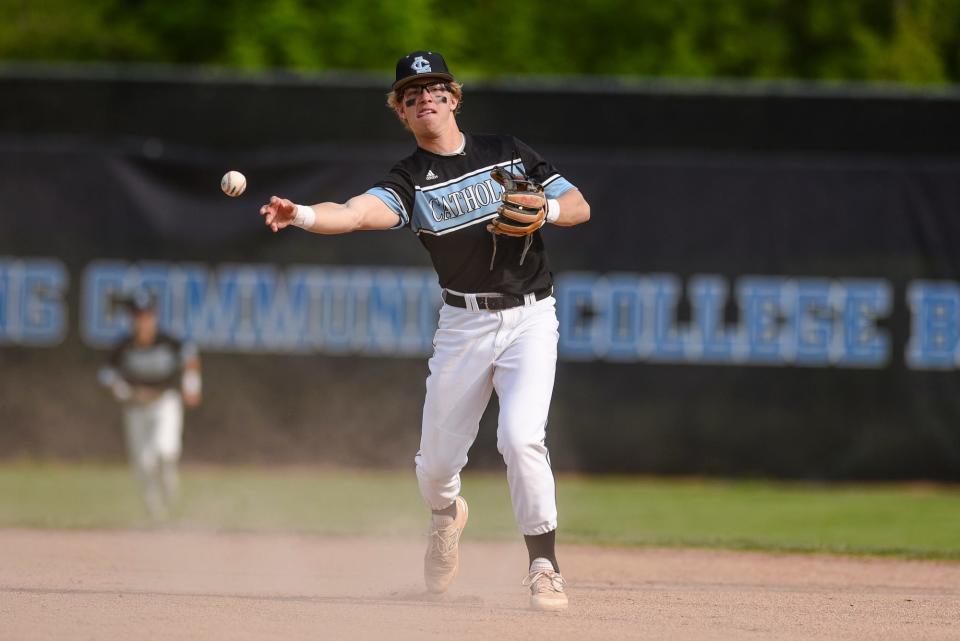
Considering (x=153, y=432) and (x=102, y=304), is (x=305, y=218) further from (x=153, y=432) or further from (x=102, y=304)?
(x=102, y=304)

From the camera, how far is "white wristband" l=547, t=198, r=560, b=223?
18.7ft

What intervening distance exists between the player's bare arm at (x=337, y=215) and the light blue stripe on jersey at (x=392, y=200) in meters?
0.02

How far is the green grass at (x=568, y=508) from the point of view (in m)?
9.18

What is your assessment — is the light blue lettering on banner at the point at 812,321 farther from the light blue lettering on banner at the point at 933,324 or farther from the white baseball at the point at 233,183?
the white baseball at the point at 233,183

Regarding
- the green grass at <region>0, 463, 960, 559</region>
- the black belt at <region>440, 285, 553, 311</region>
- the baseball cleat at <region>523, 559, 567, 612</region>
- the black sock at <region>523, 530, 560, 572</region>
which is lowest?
the green grass at <region>0, 463, 960, 559</region>

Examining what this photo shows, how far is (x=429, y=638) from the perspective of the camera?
5.05m

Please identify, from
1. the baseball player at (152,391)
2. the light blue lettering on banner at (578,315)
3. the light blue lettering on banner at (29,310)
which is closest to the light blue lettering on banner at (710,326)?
the light blue lettering on banner at (578,315)

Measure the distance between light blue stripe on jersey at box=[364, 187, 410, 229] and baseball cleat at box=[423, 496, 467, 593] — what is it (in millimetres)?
1209

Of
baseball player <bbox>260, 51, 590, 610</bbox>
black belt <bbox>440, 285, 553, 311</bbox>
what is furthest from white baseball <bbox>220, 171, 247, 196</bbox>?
black belt <bbox>440, 285, 553, 311</bbox>

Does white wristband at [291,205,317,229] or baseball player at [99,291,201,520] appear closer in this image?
white wristband at [291,205,317,229]

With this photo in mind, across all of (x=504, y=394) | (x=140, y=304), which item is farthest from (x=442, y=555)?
(x=140, y=304)

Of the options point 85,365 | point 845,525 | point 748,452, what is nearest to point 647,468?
point 748,452

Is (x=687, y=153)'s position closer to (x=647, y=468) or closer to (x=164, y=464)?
(x=647, y=468)

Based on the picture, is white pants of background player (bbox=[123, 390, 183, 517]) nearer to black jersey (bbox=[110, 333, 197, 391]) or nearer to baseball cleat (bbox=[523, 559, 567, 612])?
black jersey (bbox=[110, 333, 197, 391])
